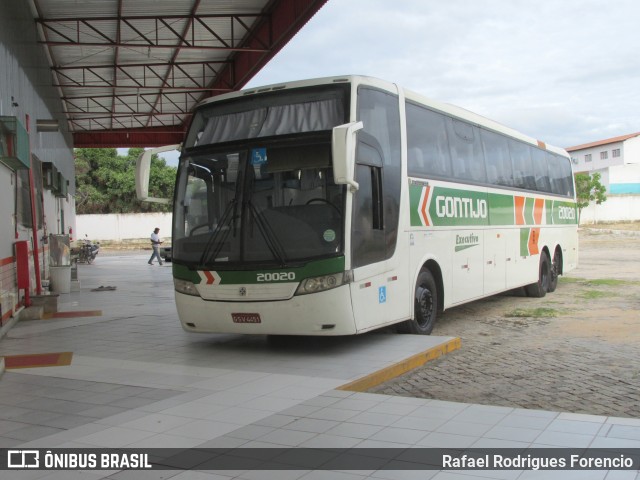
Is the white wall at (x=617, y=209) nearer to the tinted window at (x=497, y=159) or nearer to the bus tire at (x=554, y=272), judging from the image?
the bus tire at (x=554, y=272)

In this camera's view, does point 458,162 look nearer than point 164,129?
Yes

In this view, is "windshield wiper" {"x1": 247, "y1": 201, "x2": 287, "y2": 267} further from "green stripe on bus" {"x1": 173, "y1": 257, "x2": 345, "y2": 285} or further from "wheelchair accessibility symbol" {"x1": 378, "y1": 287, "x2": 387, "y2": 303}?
"wheelchair accessibility symbol" {"x1": 378, "y1": 287, "x2": 387, "y2": 303}

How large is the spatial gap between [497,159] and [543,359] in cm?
552

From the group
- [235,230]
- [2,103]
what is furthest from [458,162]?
[2,103]

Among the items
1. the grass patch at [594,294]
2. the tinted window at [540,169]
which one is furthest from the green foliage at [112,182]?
the grass patch at [594,294]

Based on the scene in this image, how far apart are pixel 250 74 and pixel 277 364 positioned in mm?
14911

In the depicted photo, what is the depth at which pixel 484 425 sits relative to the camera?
5.23 m

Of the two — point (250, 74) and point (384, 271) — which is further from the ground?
point (250, 74)

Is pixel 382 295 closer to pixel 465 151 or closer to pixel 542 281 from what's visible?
pixel 465 151

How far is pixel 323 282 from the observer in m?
7.74

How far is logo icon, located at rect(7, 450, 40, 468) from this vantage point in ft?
14.9

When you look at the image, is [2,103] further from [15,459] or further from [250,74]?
[250,74]

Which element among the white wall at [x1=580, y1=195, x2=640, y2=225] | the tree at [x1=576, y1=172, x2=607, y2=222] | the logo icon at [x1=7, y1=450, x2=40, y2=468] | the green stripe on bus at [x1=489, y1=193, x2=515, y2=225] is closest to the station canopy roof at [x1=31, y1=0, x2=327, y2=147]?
the green stripe on bus at [x1=489, y1=193, x2=515, y2=225]

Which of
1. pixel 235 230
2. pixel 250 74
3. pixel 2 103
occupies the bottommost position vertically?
pixel 235 230
